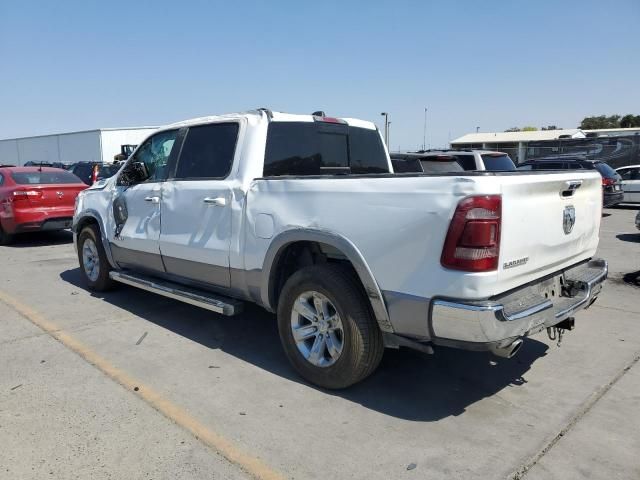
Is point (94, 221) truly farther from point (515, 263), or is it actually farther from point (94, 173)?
point (94, 173)

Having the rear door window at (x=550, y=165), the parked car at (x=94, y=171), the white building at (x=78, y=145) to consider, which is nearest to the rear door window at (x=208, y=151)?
the parked car at (x=94, y=171)

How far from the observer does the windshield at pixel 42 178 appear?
34.3ft

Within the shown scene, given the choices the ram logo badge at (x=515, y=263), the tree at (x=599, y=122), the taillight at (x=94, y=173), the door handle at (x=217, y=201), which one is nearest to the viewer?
the ram logo badge at (x=515, y=263)

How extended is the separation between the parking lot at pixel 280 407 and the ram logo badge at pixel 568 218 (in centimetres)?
120

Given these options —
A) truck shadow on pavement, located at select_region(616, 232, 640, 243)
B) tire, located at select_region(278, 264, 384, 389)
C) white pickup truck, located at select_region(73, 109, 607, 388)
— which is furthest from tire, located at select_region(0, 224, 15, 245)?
truck shadow on pavement, located at select_region(616, 232, 640, 243)

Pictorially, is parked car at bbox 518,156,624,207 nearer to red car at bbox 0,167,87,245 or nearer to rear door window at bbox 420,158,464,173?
rear door window at bbox 420,158,464,173

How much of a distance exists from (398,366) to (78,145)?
4804 cm

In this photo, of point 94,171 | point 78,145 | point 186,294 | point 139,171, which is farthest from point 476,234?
point 78,145

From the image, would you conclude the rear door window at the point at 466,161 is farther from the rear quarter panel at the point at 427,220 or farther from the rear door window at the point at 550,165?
the rear door window at the point at 550,165

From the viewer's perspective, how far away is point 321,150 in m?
4.89

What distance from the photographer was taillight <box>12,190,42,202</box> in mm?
10047

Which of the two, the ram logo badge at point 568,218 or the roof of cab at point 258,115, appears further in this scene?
the roof of cab at point 258,115

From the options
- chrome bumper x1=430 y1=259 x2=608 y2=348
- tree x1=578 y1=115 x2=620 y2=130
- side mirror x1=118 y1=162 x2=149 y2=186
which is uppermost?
tree x1=578 y1=115 x2=620 y2=130

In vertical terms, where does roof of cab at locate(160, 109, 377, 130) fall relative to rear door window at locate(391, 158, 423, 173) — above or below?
above
